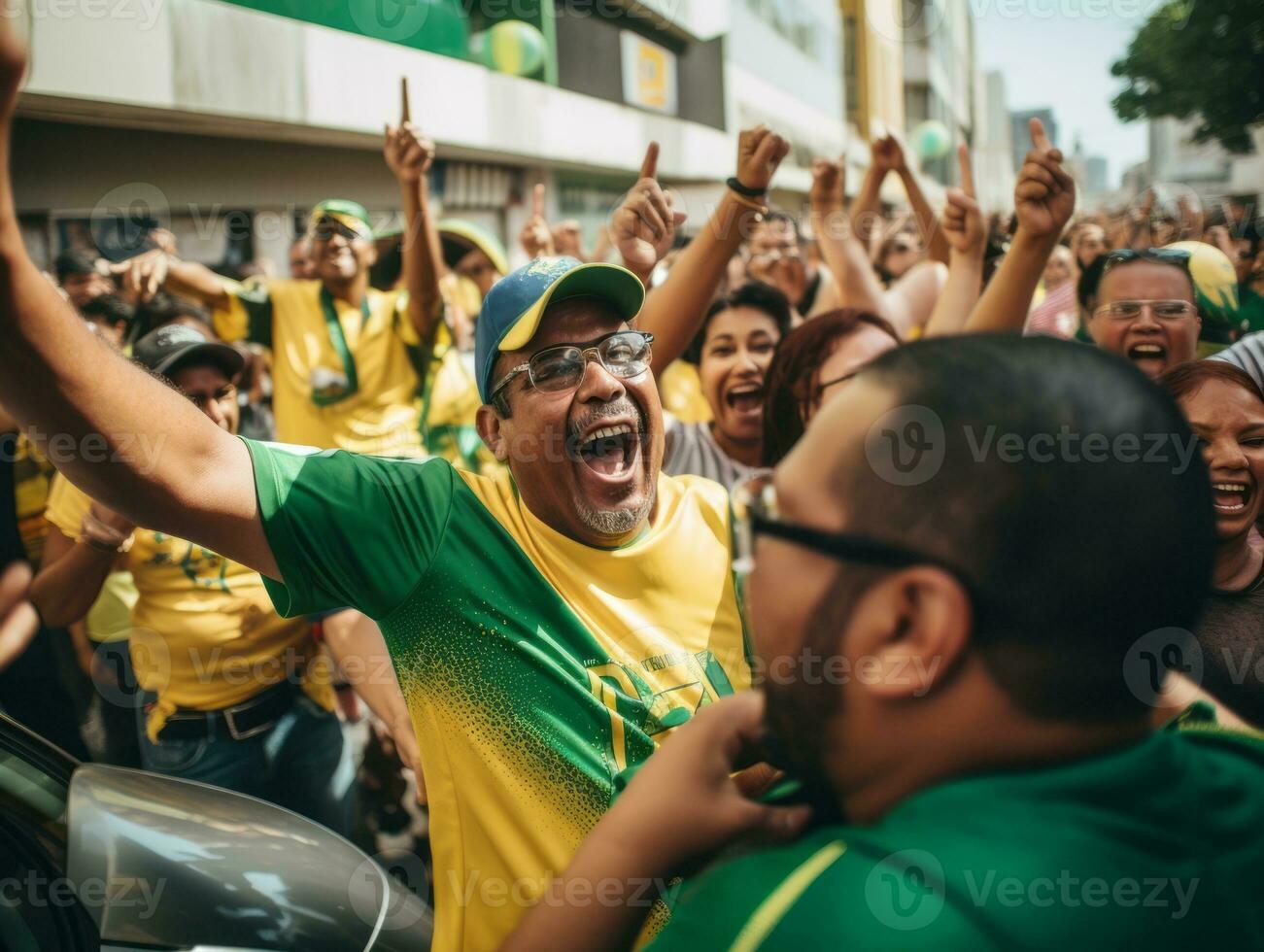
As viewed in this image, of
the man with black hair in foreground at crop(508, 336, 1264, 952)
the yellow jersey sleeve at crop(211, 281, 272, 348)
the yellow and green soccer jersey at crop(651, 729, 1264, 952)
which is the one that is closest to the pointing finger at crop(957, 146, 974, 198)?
the man with black hair in foreground at crop(508, 336, 1264, 952)

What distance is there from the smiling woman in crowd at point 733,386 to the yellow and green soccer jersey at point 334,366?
5.64 feet

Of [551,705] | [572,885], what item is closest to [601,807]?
[551,705]

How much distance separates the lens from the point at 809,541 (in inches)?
36.6

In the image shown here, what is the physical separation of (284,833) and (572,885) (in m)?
1.40

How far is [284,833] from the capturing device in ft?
7.22

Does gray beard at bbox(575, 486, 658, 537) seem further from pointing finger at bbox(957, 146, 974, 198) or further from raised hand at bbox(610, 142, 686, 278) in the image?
pointing finger at bbox(957, 146, 974, 198)

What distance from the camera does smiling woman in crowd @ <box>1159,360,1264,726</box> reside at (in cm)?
203

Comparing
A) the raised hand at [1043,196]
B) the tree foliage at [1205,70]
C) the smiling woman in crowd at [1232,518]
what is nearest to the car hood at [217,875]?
the smiling woman in crowd at [1232,518]

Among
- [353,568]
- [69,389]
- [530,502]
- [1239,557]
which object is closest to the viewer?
[69,389]

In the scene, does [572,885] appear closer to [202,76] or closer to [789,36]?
[202,76]

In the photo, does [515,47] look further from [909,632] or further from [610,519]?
[909,632]

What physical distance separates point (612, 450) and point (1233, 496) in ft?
4.27

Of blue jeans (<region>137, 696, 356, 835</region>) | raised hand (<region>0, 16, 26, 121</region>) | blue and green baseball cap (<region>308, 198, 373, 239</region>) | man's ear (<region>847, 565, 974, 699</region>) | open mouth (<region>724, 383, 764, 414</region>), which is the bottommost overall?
blue jeans (<region>137, 696, 356, 835</region>)

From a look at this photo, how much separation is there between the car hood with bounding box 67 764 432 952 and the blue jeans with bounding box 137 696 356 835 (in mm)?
956
